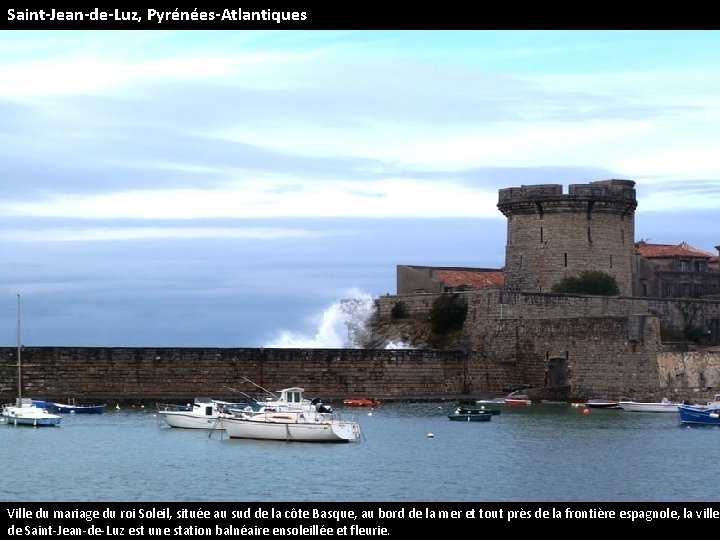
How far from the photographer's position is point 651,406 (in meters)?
44.6

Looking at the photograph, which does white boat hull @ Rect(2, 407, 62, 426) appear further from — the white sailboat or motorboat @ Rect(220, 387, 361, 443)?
motorboat @ Rect(220, 387, 361, 443)

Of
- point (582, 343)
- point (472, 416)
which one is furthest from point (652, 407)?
point (472, 416)

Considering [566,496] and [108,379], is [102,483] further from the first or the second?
[108,379]

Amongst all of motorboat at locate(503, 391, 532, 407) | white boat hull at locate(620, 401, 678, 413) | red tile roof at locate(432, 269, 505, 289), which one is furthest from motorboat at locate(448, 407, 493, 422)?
red tile roof at locate(432, 269, 505, 289)

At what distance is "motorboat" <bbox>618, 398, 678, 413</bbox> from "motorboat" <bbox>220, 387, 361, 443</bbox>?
12200 mm

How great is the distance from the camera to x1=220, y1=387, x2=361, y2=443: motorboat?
34906 millimetres

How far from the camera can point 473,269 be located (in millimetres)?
60656

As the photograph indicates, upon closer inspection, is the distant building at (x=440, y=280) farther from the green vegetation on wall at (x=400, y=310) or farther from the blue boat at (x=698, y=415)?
the blue boat at (x=698, y=415)

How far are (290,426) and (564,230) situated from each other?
22.6 m

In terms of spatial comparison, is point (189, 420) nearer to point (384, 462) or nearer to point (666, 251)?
point (384, 462)
